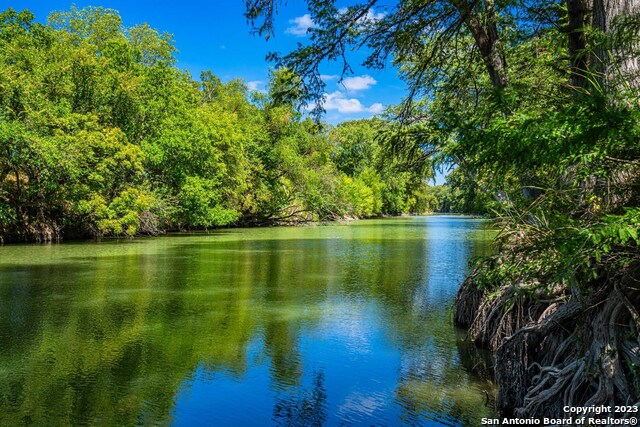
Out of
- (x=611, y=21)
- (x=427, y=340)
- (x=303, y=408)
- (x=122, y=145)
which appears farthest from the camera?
(x=122, y=145)

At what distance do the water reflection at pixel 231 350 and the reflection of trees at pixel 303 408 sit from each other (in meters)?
0.02

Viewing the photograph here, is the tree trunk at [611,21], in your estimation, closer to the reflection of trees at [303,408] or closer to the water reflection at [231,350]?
the water reflection at [231,350]

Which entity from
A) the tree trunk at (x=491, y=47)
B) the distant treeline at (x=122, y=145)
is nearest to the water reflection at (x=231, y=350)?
the distant treeline at (x=122, y=145)

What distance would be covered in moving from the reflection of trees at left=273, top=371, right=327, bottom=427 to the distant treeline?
406 cm

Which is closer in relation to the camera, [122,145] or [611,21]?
[611,21]

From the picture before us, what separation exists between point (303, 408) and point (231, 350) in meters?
2.04

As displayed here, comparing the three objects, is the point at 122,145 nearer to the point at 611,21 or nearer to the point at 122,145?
the point at 122,145

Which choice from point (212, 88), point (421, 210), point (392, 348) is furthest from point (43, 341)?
point (421, 210)

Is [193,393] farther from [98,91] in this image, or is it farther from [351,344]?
[98,91]

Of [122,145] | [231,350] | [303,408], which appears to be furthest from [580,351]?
[122,145]

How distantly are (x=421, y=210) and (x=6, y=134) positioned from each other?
82.7m

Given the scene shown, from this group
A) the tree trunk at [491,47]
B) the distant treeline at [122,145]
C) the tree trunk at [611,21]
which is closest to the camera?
the tree trunk at [611,21]

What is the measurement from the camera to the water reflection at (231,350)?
15.2 feet

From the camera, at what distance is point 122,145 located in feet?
74.3
